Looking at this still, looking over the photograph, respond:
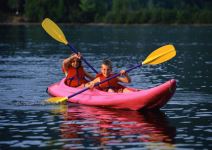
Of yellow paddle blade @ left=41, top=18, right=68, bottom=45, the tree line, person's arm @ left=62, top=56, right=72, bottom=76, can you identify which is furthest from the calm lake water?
the tree line

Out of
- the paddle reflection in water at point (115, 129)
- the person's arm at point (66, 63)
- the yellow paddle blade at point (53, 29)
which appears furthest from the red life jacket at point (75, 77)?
the paddle reflection in water at point (115, 129)

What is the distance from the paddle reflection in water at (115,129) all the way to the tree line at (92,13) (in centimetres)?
7294

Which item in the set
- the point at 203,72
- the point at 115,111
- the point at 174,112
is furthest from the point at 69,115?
the point at 203,72

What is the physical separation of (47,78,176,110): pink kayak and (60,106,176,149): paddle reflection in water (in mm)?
180

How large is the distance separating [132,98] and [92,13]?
A: 7844 centimetres

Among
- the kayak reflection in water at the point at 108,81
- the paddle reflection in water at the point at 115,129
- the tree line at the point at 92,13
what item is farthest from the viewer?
the tree line at the point at 92,13

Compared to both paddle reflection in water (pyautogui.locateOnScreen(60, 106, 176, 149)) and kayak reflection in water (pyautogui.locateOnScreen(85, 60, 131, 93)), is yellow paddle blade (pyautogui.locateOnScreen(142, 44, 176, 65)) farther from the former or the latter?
paddle reflection in water (pyautogui.locateOnScreen(60, 106, 176, 149))

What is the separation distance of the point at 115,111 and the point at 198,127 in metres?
3.00

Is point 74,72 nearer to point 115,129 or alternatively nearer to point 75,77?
point 75,77

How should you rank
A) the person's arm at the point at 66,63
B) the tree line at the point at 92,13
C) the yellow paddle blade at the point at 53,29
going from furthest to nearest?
the tree line at the point at 92,13
the yellow paddle blade at the point at 53,29
the person's arm at the point at 66,63

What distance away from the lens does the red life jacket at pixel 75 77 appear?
2048 centimetres

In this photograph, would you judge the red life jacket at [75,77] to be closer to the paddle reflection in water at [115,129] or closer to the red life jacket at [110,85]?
the red life jacket at [110,85]

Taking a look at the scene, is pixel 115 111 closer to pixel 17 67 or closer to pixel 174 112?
pixel 174 112

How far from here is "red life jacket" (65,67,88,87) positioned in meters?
20.5
